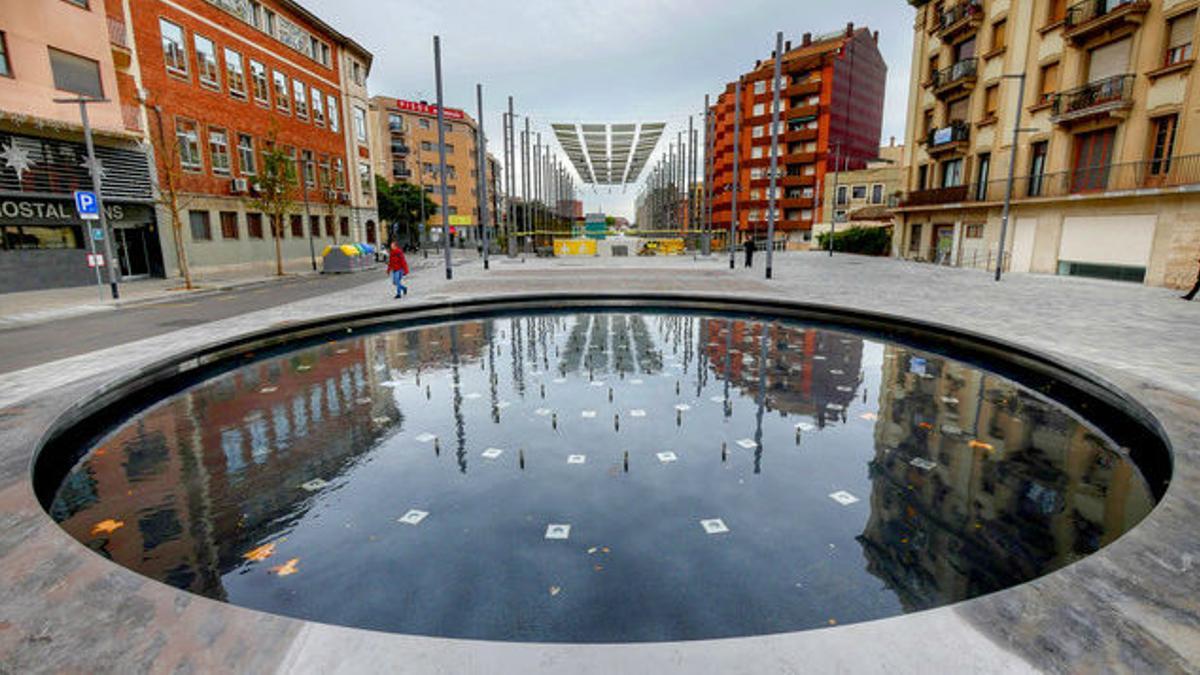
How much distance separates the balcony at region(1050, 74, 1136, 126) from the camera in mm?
21359

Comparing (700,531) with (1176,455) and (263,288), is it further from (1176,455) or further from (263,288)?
(263,288)

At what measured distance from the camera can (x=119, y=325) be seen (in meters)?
13.2

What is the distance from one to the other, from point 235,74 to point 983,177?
134 ft

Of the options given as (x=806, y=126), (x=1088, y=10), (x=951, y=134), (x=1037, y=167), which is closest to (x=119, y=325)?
(x=1088, y=10)

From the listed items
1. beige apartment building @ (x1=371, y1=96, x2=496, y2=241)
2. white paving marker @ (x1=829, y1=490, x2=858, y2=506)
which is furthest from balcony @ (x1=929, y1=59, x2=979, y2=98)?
beige apartment building @ (x1=371, y1=96, x2=496, y2=241)

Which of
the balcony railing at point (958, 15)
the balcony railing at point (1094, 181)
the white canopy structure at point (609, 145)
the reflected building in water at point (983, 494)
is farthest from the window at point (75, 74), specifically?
the balcony railing at point (958, 15)

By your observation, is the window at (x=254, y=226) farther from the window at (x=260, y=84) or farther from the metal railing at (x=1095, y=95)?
the metal railing at (x=1095, y=95)

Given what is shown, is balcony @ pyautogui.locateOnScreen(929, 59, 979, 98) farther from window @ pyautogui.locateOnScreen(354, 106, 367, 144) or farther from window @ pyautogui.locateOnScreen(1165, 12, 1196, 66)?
window @ pyautogui.locateOnScreen(354, 106, 367, 144)

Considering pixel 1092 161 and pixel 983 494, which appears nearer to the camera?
pixel 983 494

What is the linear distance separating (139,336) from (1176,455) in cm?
1606

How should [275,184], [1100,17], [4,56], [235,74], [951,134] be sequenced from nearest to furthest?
[4,56], [1100,17], [275,184], [235,74], [951,134]

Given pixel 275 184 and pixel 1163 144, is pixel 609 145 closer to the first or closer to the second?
pixel 275 184

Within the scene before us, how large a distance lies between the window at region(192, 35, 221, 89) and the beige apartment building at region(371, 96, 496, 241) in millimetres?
45097

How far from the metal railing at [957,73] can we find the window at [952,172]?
4.36m
